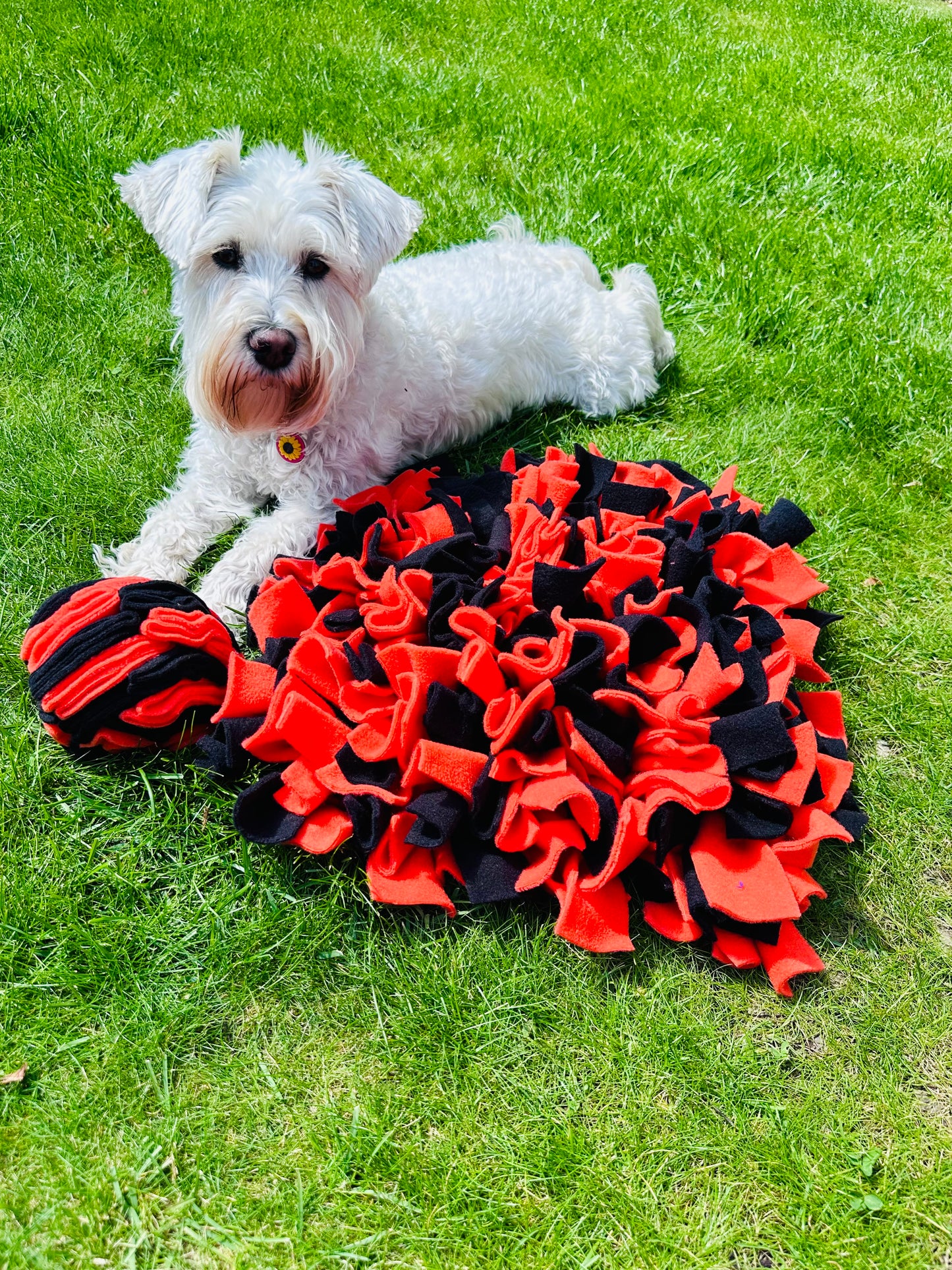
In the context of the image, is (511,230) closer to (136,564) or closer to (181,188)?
(181,188)

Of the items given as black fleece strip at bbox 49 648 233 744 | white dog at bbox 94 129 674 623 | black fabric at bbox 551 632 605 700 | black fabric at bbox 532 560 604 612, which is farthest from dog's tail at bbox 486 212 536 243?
black fleece strip at bbox 49 648 233 744

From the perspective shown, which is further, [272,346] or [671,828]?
[272,346]

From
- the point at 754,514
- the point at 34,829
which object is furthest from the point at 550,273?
the point at 34,829

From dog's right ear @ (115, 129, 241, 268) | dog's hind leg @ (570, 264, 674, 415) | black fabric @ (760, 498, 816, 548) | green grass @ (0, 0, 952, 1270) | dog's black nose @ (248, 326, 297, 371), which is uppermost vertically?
dog's right ear @ (115, 129, 241, 268)

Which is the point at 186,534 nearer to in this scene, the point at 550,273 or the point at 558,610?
the point at 558,610

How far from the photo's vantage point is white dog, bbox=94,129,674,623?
287 centimetres

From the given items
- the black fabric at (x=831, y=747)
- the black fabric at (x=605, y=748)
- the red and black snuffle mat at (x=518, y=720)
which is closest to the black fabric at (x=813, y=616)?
the red and black snuffle mat at (x=518, y=720)

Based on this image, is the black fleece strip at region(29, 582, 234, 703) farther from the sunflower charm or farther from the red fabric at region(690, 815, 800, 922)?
the red fabric at region(690, 815, 800, 922)

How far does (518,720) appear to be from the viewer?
96.0 inches

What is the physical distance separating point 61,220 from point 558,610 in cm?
358

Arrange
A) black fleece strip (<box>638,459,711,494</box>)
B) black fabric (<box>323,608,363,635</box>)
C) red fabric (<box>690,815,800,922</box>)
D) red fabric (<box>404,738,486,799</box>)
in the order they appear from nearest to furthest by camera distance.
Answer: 1. red fabric (<box>690,815,800,922</box>)
2. red fabric (<box>404,738,486,799</box>)
3. black fabric (<box>323,608,363,635</box>)
4. black fleece strip (<box>638,459,711,494</box>)

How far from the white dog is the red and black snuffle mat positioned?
532 mm

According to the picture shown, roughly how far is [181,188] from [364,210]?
59cm

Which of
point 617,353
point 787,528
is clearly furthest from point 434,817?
point 617,353
